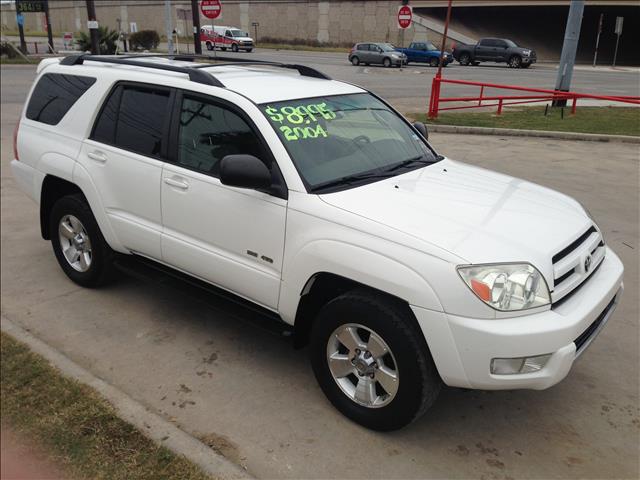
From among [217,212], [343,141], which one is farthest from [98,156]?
[343,141]

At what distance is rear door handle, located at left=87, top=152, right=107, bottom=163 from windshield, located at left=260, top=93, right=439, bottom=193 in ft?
4.93

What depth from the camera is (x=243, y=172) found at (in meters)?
3.04

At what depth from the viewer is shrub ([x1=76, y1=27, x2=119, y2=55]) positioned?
30222mm

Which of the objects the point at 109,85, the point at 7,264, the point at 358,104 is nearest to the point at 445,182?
the point at 358,104

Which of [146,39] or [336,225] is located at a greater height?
[146,39]

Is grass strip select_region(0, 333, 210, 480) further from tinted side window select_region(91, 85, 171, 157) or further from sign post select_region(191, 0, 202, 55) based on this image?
sign post select_region(191, 0, 202, 55)

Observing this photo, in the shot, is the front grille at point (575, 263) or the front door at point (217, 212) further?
the front door at point (217, 212)

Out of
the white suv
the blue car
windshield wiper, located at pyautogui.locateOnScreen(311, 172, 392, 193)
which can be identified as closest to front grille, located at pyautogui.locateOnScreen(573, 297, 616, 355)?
the white suv

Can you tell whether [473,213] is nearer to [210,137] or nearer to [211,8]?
[210,137]

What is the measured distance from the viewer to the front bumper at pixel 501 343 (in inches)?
99.4

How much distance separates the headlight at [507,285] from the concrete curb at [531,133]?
957 cm

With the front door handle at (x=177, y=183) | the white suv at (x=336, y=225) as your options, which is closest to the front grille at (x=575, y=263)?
the white suv at (x=336, y=225)

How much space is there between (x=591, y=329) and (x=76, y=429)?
2776 mm

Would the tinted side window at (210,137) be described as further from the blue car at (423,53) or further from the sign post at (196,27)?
the sign post at (196,27)
